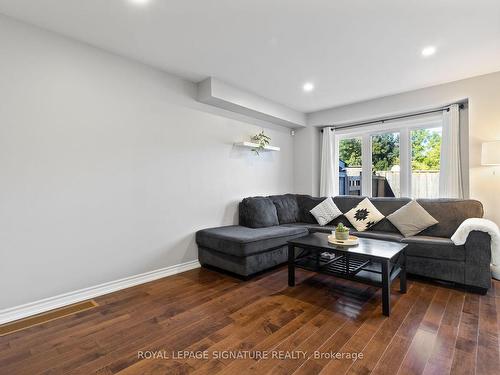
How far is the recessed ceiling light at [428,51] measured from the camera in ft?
9.07

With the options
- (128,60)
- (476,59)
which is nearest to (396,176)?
(476,59)

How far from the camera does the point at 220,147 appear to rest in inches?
157

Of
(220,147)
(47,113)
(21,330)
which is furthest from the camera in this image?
(220,147)

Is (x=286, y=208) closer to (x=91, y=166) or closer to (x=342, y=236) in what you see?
(x=342, y=236)

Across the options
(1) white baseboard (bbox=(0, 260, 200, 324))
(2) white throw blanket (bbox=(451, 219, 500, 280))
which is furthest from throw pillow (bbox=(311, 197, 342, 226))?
(1) white baseboard (bbox=(0, 260, 200, 324))

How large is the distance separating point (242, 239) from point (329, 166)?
2.78 m

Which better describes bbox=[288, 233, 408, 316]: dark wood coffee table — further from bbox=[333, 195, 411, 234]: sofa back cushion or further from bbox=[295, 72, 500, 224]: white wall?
bbox=[295, 72, 500, 224]: white wall

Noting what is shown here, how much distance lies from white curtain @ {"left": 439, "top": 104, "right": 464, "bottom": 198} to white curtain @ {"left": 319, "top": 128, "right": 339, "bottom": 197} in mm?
1741

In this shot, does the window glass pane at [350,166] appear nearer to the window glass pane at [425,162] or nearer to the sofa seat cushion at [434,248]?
the window glass pane at [425,162]

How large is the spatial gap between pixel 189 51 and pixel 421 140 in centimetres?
377

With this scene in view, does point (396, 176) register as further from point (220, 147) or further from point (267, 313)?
point (267, 313)

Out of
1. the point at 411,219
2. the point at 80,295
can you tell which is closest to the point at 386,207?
the point at 411,219

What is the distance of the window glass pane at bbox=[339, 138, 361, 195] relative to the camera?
16.5 ft

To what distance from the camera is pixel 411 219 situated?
3.52 meters
